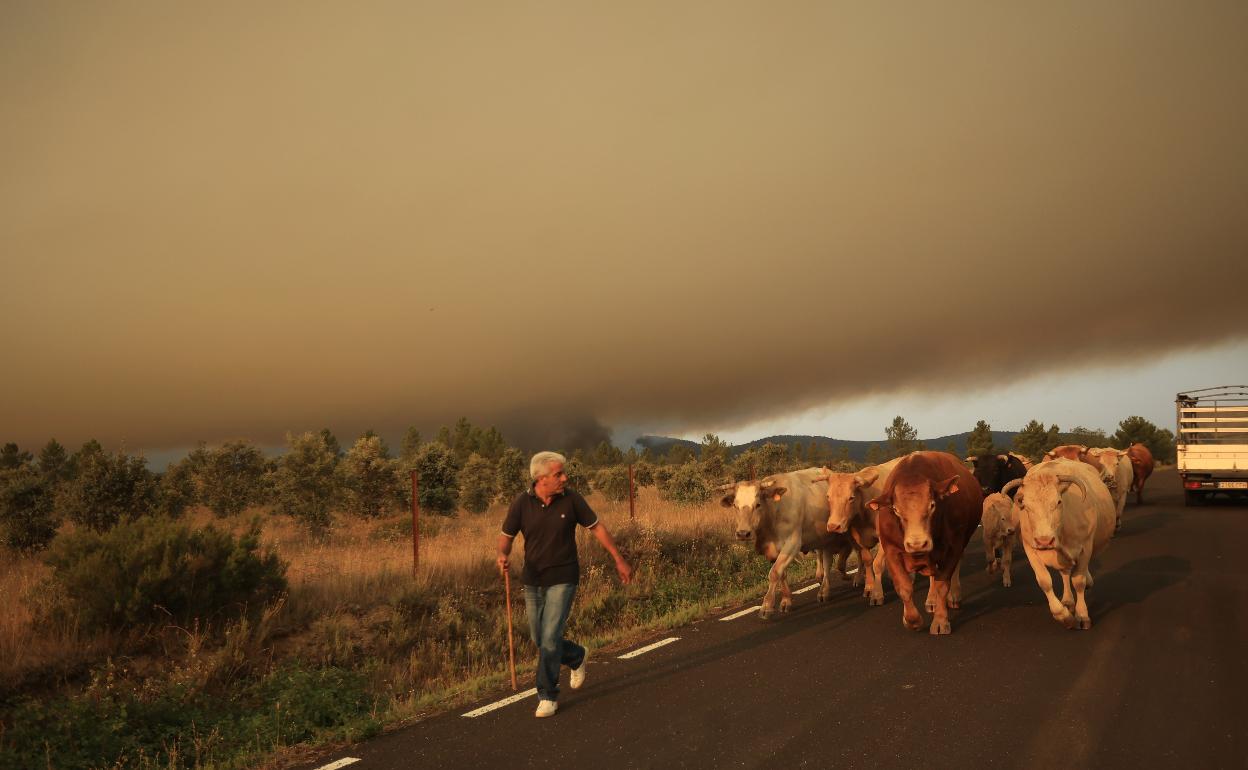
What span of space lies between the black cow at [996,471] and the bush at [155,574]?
49.8 feet

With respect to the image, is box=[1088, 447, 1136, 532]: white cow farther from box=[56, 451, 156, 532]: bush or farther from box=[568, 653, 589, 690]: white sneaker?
box=[56, 451, 156, 532]: bush

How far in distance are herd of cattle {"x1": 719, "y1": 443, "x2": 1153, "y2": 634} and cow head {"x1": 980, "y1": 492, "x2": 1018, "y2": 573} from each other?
0.02 meters

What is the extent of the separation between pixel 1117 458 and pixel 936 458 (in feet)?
49.9

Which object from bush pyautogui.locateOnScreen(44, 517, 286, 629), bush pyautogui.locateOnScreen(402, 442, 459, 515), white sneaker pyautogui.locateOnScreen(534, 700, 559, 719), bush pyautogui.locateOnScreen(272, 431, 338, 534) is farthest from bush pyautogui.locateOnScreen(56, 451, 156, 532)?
white sneaker pyautogui.locateOnScreen(534, 700, 559, 719)

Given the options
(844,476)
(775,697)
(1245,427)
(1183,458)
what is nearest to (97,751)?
(775,697)

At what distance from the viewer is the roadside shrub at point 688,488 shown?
1307 inches

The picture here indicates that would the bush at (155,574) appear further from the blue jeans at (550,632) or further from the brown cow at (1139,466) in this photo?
the brown cow at (1139,466)

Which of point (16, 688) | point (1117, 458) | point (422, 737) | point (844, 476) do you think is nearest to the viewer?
point (422, 737)

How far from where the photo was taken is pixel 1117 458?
21859 mm

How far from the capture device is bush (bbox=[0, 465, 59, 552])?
61.9ft

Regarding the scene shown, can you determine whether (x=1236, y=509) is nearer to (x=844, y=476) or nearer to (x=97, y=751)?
(x=844, y=476)

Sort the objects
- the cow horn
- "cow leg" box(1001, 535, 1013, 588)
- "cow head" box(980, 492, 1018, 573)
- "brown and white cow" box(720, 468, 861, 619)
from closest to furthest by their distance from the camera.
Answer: the cow horn, "brown and white cow" box(720, 468, 861, 619), "cow leg" box(1001, 535, 1013, 588), "cow head" box(980, 492, 1018, 573)

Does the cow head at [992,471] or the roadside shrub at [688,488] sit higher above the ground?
the cow head at [992,471]

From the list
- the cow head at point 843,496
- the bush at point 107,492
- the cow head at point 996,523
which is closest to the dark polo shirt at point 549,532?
the cow head at point 843,496
